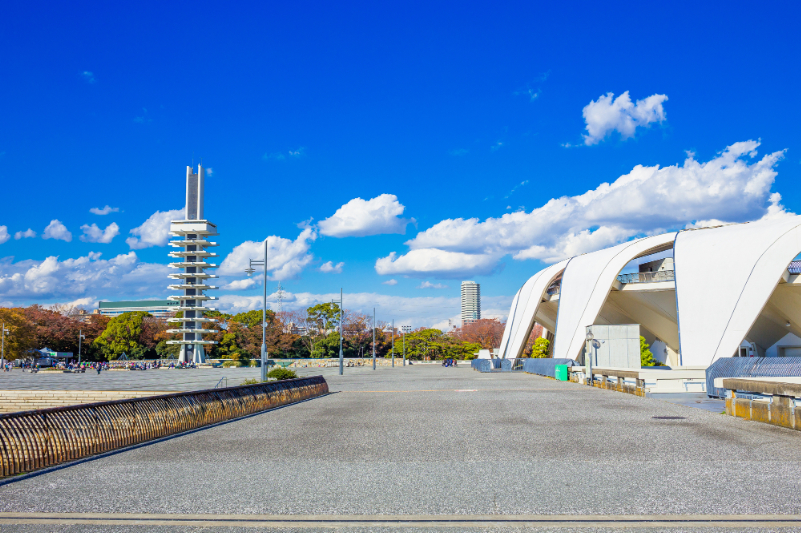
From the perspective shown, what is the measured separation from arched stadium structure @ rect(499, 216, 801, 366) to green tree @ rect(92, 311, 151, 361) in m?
62.4

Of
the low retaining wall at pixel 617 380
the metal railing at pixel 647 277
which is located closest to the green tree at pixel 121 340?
the metal railing at pixel 647 277

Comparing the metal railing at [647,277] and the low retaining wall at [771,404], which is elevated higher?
the metal railing at [647,277]

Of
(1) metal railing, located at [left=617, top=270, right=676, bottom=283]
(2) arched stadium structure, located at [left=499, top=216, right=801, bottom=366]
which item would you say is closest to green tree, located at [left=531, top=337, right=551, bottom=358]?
(2) arched stadium structure, located at [left=499, top=216, right=801, bottom=366]

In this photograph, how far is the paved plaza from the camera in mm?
5363

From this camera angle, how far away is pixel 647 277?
157 ft

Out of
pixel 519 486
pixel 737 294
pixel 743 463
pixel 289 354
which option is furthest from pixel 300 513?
pixel 289 354

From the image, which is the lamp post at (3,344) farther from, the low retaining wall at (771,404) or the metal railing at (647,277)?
the low retaining wall at (771,404)

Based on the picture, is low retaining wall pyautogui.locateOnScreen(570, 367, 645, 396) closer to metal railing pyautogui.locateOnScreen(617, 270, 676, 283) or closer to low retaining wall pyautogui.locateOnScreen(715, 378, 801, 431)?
low retaining wall pyautogui.locateOnScreen(715, 378, 801, 431)

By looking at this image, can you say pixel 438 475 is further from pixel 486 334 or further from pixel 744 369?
pixel 486 334

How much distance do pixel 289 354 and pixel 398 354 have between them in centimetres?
2185

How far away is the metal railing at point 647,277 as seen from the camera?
47.1 metres

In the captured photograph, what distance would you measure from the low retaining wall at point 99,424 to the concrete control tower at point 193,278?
236 feet

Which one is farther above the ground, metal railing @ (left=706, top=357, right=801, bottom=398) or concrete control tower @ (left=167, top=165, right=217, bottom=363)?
concrete control tower @ (left=167, top=165, right=217, bottom=363)

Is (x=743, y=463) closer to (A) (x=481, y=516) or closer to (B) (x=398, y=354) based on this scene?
(A) (x=481, y=516)
